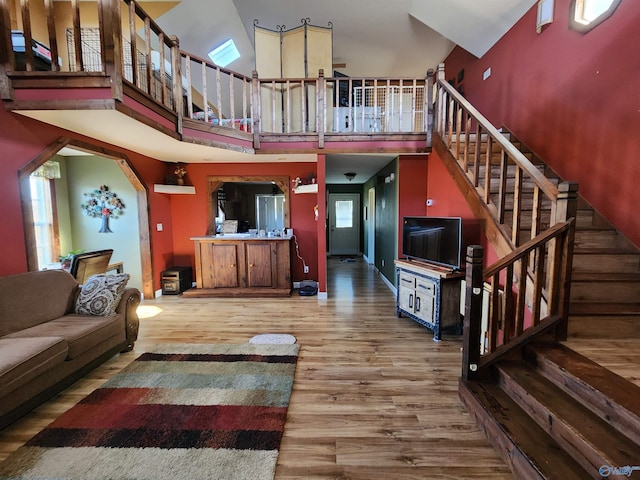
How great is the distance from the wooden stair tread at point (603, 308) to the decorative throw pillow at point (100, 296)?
3856 millimetres

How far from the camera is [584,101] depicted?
277 centimetres

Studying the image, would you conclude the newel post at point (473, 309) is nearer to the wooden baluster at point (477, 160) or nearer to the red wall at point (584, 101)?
the wooden baluster at point (477, 160)

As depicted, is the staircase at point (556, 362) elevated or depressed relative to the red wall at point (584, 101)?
depressed

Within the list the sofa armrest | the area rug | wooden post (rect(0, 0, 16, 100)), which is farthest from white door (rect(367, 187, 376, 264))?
wooden post (rect(0, 0, 16, 100))

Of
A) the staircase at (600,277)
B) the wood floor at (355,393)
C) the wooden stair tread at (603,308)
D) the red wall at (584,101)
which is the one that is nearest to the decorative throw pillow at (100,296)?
the wood floor at (355,393)

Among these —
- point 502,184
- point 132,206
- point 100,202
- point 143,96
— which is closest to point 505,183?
point 502,184

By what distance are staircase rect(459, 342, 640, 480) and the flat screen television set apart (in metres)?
1.29

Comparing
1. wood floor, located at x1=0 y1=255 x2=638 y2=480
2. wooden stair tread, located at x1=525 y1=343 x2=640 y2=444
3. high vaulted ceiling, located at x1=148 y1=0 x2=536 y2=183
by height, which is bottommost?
wood floor, located at x1=0 y1=255 x2=638 y2=480

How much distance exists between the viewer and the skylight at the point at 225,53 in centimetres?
611

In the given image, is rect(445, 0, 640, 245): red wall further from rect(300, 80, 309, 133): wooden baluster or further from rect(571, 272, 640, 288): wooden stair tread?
rect(300, 80, 309, 133): wooden baluster

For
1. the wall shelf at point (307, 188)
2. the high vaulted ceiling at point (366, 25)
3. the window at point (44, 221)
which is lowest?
the window at point (44, 221)

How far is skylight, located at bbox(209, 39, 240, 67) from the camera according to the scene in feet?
20.0

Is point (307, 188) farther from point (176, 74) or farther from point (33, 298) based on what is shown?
point (33, 298)

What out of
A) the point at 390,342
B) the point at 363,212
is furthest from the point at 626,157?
the point at 363,212
